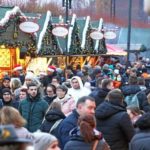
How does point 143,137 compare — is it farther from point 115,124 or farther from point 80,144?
point 115,124

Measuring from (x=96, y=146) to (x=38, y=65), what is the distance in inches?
920

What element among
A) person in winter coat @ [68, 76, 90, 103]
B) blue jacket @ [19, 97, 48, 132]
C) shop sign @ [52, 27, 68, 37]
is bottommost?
shop sign @ [52, 27, 68, 37]

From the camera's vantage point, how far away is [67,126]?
24.9ft

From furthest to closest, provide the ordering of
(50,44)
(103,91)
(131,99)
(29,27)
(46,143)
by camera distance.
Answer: (50,44) → (29,27) → (131,99) → (103,91) → (46,143)

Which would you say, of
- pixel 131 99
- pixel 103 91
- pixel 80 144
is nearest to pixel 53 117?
pixel 80 144

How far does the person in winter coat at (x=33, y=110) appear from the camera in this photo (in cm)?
1041

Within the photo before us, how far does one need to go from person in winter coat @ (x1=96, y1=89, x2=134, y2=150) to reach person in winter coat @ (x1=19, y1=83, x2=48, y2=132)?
9.31 feet

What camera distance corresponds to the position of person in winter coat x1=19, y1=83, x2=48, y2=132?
410 inches

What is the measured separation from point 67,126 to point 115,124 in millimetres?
623

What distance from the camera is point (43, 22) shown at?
101ft

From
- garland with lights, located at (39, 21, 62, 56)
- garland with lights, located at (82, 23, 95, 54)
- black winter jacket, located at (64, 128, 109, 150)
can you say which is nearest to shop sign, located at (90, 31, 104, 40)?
garland with lights, located at (82, 23, 95, 54)

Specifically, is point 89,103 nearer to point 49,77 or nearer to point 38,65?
point 49,77

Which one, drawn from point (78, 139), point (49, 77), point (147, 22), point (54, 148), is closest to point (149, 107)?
point (78, 139)

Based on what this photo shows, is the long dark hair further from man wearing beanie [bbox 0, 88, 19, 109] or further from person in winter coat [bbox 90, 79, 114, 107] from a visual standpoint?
man wearing beanie [bbox 0, 88, 19, 109]
